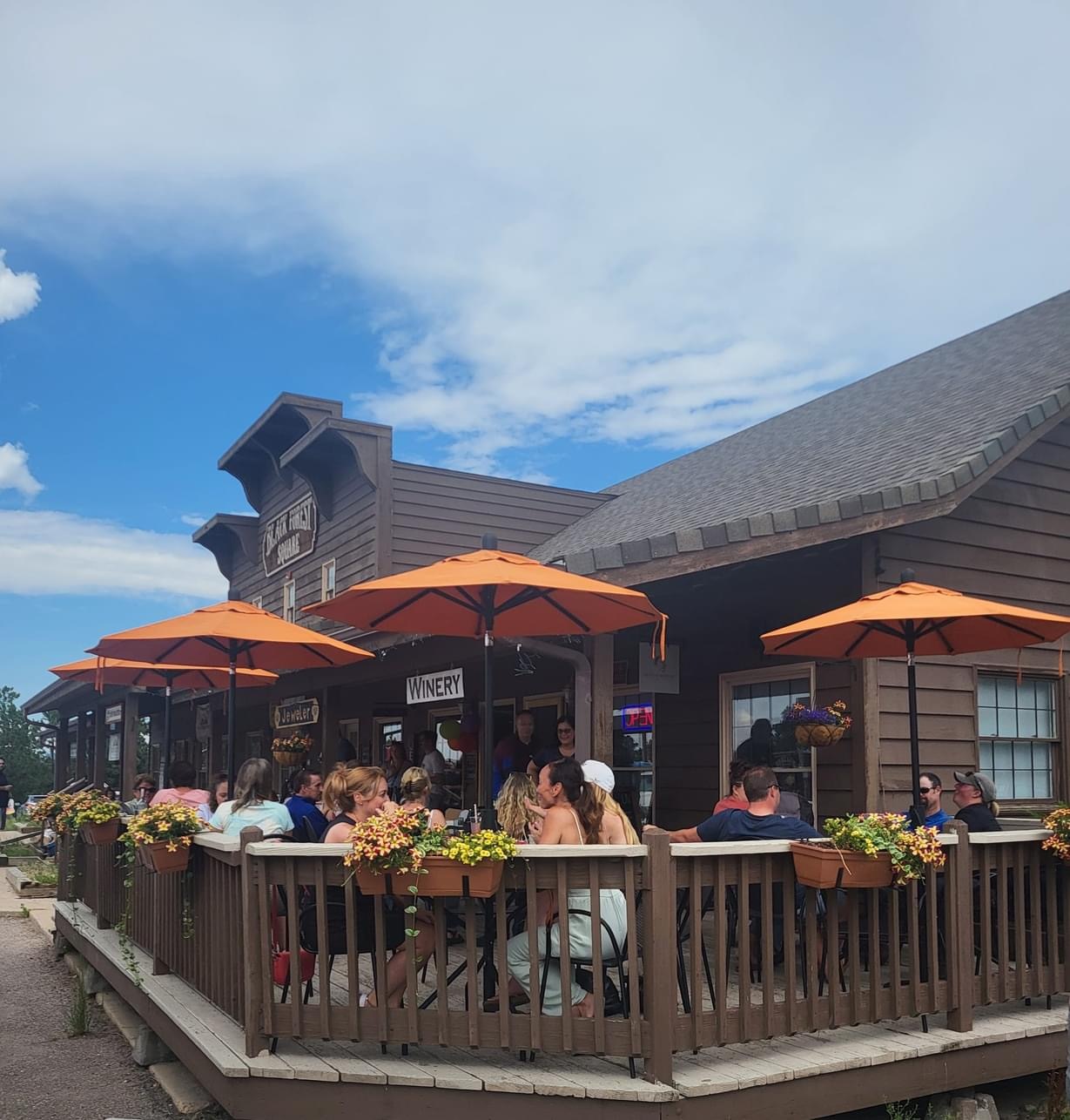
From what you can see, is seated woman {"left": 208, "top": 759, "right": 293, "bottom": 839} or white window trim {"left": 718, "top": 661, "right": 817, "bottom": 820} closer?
seated woman {"left": 208, "top": 759, "right": 293, "bottom": 839}

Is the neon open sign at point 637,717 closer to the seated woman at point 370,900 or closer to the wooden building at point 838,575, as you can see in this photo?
the wooden building at point 838,575

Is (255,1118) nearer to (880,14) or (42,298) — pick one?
(880,14)

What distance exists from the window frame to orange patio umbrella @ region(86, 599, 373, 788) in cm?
472

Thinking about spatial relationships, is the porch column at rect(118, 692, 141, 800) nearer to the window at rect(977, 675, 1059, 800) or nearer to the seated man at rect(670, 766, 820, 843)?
the window at rect(977, 675, 1059, 800)

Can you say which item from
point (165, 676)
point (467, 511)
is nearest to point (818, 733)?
point (165, 676)

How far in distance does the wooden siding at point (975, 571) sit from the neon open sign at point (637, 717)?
9.60 feet

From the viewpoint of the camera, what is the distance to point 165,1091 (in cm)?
568

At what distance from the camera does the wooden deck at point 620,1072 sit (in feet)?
13.8

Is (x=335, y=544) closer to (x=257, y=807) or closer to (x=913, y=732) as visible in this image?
(x=257, y=807)

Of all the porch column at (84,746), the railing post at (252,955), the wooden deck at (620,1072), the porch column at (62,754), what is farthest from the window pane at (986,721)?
the porch column at (62,754)

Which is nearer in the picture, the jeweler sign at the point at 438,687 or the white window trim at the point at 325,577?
the jeweler sign at the point at 438,687

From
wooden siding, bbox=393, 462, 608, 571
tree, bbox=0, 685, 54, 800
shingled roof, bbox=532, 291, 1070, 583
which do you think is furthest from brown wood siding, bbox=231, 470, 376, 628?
tree, bbox=0, 685, 54, 800

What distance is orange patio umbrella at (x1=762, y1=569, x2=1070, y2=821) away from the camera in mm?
5750

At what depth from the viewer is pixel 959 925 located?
5.10 meters
